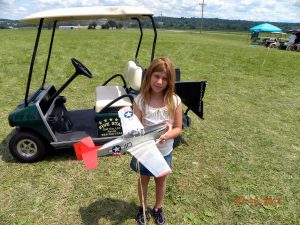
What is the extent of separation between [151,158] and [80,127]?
8.67 feet

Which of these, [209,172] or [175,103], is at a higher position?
[175,103]

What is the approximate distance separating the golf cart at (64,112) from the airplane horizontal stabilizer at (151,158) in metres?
1.86

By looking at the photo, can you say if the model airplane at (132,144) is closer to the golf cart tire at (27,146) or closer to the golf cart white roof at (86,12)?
the golf cart white roof at (86,12)

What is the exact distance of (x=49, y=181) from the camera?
407 centimetres

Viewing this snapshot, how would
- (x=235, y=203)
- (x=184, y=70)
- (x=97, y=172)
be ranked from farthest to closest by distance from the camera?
(x=184, y=70)
(x=97, y=172)
(x=235, y=203)

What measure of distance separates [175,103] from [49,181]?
2422 millimetres

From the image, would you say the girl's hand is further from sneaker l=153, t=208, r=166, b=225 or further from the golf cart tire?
the golf cart tire

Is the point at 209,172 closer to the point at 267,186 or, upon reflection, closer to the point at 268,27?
the point at 267,186

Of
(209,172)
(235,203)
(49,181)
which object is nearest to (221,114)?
(209,172)

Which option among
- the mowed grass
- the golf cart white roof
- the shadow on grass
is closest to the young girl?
the shadow on grass

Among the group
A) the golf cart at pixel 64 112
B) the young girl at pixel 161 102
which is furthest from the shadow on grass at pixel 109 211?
the golf cart at pixel 64 112

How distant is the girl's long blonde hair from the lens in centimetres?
255

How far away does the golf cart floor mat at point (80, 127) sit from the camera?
175 inches

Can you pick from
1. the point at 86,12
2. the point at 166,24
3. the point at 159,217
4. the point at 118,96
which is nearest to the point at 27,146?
the point at 118,96
